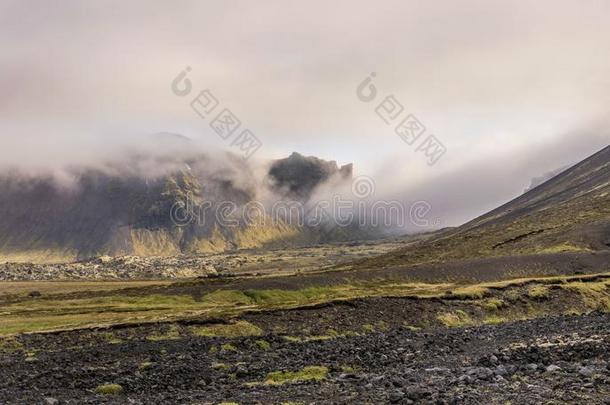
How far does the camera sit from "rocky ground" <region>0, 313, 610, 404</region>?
21000 mm

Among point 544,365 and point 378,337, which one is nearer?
point 544,365

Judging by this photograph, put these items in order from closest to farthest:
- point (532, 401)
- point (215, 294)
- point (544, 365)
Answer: point (532, 401) < point (544, 365) < point (215, 294)

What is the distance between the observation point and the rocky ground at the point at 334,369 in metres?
21.0

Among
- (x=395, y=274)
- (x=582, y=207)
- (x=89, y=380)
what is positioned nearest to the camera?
(x=89, y=380)

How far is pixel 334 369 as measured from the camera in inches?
1267

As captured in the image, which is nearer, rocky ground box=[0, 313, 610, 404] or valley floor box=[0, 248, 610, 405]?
rocky ground box=[0, 313, 610, 404]

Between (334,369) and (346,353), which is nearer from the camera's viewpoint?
(334,369)

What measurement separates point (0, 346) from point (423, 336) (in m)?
50.2

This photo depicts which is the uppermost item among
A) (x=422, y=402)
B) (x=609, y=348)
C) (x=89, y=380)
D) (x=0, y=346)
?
(x=0, y=346)

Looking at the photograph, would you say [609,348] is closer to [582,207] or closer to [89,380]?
[89,380]

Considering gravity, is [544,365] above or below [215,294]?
below

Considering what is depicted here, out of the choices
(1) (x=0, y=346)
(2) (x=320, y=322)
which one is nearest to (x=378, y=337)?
(2) (x=320, y=322)

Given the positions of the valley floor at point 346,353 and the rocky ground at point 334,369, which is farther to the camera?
the valley floor at point 346,353

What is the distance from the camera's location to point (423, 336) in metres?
48.1
